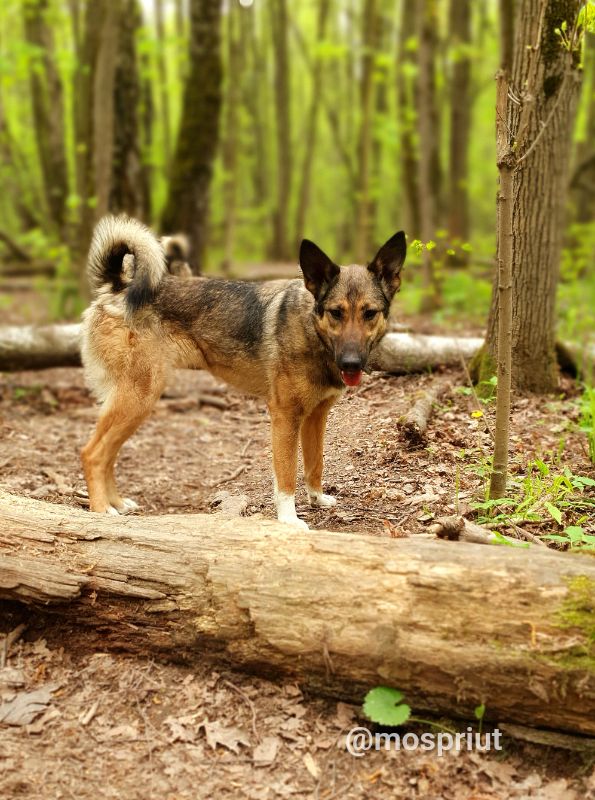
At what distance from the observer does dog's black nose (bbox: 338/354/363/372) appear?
3877 mm

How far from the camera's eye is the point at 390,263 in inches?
166

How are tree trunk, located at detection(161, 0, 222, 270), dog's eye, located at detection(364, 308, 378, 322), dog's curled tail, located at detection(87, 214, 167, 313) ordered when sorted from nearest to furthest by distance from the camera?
dog's eye, located at detection(364, 308, 378, 322), dog's curled tail, located at detection(87, 214, 167, 313), tree trunk, located at detection(161, 0, 222, 270)

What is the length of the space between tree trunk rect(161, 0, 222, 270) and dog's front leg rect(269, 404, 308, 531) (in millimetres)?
6920

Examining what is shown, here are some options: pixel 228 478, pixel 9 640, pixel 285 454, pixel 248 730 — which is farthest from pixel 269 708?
pixel 228 478

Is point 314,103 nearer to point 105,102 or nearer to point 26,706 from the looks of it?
point 105,102

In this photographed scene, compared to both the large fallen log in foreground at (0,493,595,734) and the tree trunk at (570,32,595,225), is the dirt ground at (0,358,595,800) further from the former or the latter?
the tree trunk at (570,32,595,225)

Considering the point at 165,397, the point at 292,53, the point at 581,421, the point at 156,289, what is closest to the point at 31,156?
the point at 292,53

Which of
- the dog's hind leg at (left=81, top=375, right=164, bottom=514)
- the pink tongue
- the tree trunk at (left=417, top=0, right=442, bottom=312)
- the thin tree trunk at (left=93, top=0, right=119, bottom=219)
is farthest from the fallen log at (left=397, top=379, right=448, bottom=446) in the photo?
the thin tree trunk at (left=93, top=0, right=119, bottom=219)

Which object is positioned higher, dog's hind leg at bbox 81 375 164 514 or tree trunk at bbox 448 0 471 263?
tree trunk at bbox 448 0 471 263

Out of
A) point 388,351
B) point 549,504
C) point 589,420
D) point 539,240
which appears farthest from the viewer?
point 388,351

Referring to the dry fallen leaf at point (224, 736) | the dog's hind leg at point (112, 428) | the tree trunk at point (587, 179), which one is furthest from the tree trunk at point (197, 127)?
the dry fallen leaf at point (224, 736)

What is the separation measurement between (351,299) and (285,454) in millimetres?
1147

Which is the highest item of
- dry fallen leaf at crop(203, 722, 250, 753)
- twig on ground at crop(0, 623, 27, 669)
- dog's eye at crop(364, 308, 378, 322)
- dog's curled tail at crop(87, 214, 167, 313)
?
dog's curled tail at crop(87, 214, 167, 313)

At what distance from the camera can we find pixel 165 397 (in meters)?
7.79
